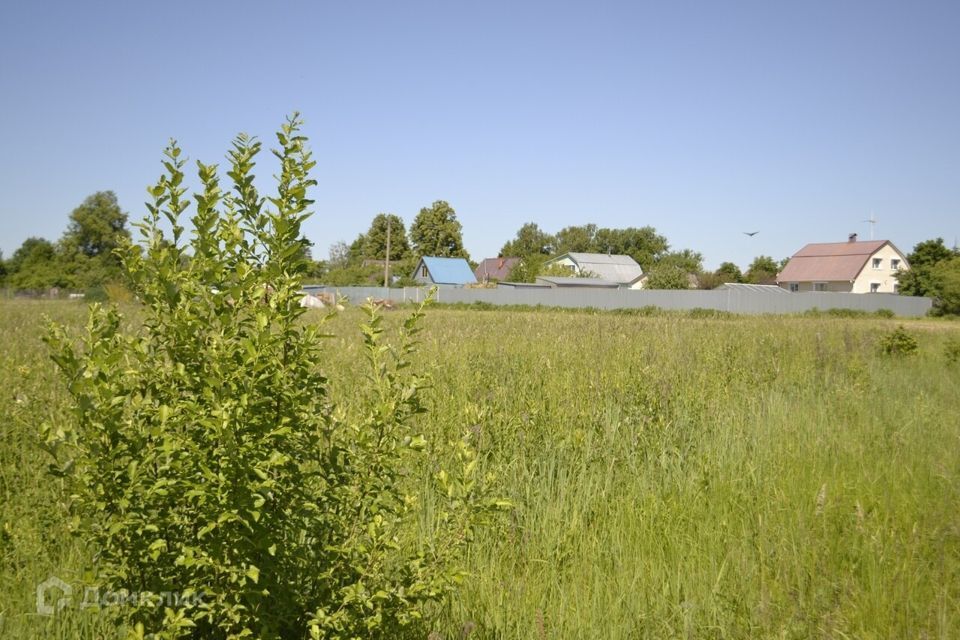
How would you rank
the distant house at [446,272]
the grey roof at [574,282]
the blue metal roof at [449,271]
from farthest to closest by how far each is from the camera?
the blue metal roof at [449,271], the distant house at [446,272], the grey roof at [574,282]

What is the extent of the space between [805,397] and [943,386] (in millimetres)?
2716

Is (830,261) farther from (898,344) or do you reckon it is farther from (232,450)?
(232,450)

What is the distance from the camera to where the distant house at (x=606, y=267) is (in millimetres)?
76312

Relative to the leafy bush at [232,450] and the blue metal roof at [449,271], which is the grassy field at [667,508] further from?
the blue metal roof at [449,271]

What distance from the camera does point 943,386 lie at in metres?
8.48

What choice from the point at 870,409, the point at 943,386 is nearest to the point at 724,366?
the point at 870,409

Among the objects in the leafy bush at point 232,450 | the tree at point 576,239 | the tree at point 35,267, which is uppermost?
the tree at point 576,239

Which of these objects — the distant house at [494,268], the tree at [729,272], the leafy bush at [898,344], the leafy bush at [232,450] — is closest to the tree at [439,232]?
the distant house at [494,268]

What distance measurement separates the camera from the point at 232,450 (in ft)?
5.45

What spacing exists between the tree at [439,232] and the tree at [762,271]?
36.3 meters

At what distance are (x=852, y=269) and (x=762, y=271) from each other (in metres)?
21.4

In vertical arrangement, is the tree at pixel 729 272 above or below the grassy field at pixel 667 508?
above

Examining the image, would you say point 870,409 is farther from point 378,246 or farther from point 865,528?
point 378,246

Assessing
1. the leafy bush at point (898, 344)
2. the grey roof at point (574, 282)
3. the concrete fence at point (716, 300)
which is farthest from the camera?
the grey roof at point (574, 282)
